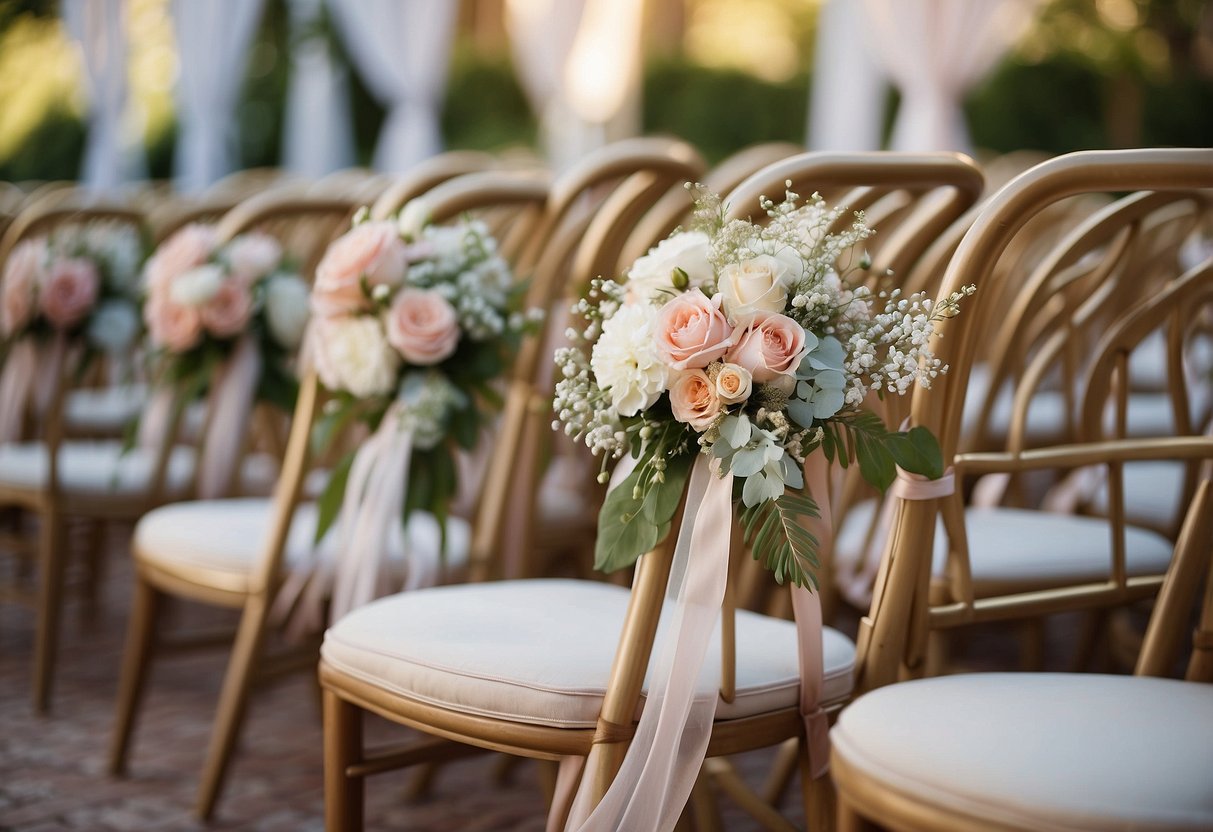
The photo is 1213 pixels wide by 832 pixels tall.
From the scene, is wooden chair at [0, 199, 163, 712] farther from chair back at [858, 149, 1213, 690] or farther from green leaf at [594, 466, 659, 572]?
chair back at [858, 149, 1213, 690]

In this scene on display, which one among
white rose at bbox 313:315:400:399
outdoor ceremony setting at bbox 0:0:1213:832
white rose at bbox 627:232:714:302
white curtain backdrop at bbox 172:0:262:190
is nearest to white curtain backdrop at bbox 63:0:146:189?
white curtain backdrop at bbox 172:0:262:190

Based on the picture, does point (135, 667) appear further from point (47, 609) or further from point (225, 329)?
point (225, 329)

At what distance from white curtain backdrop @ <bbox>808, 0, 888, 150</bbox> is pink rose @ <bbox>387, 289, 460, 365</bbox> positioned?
487 cm

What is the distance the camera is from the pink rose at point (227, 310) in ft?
7.97

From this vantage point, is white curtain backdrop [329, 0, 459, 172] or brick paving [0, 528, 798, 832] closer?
brick paving [0, 528, 798, 832]

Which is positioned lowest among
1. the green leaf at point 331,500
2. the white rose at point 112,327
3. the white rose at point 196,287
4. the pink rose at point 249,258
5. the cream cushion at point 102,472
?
the cream cushion at point 102,472

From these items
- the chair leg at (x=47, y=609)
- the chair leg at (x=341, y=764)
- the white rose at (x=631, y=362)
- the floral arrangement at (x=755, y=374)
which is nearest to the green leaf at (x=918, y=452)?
the floral arrangement at (x=755, y=374)

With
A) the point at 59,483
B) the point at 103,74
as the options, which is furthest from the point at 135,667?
the point at 103,74

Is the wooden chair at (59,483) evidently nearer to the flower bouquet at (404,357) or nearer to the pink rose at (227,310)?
the pink rose at (227,310)

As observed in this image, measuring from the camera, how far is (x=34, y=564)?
388 centimetres

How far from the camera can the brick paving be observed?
2.16 metres

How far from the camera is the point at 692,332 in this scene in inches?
47.1

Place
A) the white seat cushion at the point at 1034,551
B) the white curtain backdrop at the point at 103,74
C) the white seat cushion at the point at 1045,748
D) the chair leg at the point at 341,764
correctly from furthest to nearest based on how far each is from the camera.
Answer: the white curtain backdrop at the point at 103,74
the white seat cushion at the point at 1034,551
the chair leg at the point at 341,764
the white seat cushion at the point at 1045,748

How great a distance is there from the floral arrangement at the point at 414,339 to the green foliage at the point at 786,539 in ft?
2.76
